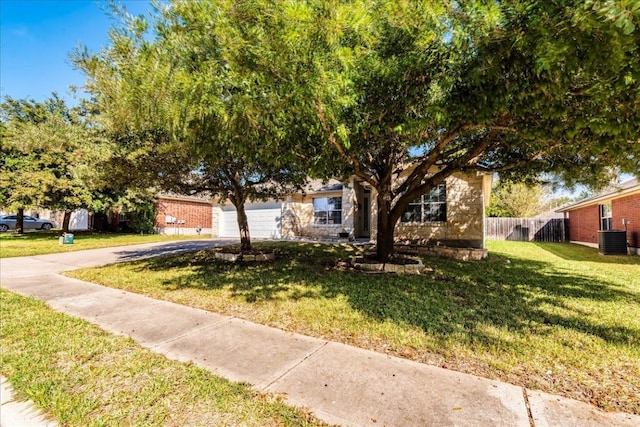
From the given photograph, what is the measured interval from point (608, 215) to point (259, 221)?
19.7 meters

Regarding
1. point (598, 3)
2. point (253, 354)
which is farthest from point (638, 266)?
point (253, 354)

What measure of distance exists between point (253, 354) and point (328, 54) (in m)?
3.78

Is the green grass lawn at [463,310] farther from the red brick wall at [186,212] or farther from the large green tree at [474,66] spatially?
the red brick wall at [186,212]

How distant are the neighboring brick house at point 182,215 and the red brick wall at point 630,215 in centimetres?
2558

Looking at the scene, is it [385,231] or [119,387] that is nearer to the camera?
[119,387]

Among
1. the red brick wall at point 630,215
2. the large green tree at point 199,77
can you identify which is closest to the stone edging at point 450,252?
the red brick wall at point 630,215

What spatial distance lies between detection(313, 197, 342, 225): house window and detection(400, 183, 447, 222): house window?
488 cm

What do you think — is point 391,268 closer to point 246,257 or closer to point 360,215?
point 246,257

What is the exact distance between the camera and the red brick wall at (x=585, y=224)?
56.5ft

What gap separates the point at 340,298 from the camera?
5.66 metres

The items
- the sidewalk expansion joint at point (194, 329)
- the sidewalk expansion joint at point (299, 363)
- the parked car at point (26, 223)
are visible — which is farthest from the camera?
the parked car at point (26, 223)

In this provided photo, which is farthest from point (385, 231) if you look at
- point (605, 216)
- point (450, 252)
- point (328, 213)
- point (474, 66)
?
point (605, 216)

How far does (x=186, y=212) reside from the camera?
84.9 feet

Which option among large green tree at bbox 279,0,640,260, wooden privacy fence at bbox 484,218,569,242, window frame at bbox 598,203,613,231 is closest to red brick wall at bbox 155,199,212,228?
large green tree at bbox 279,0,640,260
